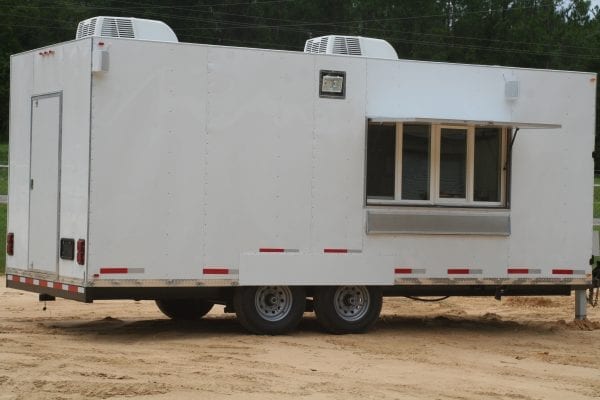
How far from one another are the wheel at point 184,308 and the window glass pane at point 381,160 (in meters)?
2.73

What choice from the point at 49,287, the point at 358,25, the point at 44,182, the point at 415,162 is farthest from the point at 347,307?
the point at 358,25

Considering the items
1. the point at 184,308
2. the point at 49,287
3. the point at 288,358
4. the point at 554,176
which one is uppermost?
the point at 554,176

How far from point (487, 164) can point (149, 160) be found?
14.3 ft

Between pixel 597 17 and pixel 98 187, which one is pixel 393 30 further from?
pixel 98 187

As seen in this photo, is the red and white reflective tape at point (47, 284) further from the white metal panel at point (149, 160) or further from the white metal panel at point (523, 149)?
the white metal panel at point (523, 149)

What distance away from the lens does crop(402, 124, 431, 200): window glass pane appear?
46.9 feet

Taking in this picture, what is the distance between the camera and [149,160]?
42.4ft

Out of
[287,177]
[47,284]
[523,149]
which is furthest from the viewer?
[523,149]

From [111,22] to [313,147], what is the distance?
8.80ft

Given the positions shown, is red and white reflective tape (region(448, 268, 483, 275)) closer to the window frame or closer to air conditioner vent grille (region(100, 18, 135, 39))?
the window frame

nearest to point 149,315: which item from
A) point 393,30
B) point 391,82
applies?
point 391,82

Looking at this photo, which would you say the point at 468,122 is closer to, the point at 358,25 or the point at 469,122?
the point at 469,122

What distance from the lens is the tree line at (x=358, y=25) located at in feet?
184

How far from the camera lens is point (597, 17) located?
231 ft
